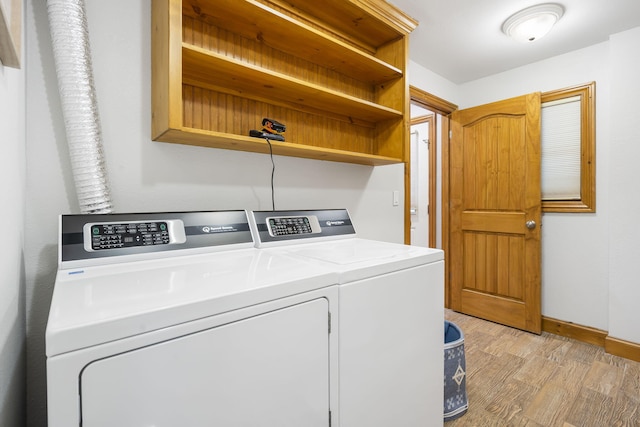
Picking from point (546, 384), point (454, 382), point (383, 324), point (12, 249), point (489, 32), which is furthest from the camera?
point (489, 32)

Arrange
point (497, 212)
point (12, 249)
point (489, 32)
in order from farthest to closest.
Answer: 1. point (497, 212)
2. point (489, 32)
3. point (12, 249)

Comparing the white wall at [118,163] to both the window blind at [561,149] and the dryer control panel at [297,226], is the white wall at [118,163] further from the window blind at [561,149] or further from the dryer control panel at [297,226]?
the window blind at [561,149]

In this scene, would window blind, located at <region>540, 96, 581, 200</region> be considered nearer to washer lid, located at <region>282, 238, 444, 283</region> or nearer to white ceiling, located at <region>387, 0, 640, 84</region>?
white ceiling, located at <region>387, 0, 640, 84</region>

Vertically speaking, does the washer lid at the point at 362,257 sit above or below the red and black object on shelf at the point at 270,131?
below

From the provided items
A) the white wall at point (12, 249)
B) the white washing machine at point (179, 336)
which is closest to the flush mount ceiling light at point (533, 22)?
the white washing machine at point (179, 336)

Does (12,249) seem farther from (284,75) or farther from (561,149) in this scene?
(561,149)

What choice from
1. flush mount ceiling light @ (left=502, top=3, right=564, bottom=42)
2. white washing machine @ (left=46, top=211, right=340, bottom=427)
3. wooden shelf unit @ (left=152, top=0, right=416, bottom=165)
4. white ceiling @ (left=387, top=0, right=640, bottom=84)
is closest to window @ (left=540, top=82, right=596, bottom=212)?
white ceiling @ (left=387, top=0, right=640, bottom=84)

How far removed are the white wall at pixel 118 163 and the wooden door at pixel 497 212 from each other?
6.95 ft

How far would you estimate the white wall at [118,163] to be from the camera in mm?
1104

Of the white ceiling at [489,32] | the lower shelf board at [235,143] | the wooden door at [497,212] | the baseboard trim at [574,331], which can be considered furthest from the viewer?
the wooden door at [497,212]

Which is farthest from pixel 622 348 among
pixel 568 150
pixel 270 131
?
pixel 270 131

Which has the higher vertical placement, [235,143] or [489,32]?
[489,32]

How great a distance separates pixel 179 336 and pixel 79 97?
0.93 metres

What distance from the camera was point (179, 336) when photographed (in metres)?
0.63
